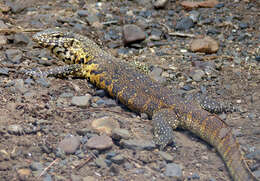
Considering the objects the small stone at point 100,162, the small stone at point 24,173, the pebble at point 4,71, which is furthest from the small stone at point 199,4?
the small stone at point 24,173

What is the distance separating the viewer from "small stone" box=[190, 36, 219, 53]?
29.1ft

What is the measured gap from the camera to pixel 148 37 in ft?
31.1

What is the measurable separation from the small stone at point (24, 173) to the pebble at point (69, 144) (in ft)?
2.12

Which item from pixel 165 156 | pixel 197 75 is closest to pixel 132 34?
pixel 197 75

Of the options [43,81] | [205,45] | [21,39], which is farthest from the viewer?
[205,45]

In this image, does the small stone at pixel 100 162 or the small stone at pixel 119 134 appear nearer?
the small stone at pixel 100 162

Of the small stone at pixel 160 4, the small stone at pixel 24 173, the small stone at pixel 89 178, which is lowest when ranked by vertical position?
the small stone at pixel 89 178

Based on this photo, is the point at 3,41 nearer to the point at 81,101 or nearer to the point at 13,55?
the point at 13,55

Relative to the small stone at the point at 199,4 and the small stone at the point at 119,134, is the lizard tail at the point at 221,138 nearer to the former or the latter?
the small stone at the point at 119,134

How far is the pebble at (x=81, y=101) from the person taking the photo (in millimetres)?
6660

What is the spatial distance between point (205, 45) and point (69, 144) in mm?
4648

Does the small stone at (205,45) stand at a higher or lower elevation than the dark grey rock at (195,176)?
higher

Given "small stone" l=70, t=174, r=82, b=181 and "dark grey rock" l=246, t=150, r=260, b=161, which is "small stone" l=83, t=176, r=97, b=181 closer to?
"small stone" l=70, t=174, r=82, b=181

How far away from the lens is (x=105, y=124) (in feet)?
19.9
